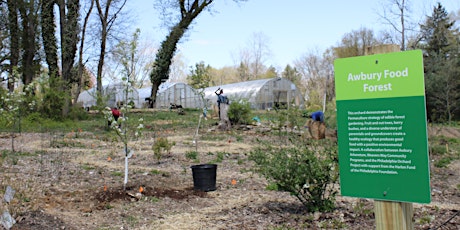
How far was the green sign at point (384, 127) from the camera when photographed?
6.70 ft

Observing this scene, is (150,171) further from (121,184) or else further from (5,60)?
(5,60)

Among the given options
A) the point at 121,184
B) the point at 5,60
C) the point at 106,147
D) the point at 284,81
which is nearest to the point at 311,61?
the point at 284,81

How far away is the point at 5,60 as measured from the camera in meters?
26.4

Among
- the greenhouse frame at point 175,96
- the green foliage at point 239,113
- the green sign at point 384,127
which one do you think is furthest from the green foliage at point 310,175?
the greenhouse frame at point 175,96

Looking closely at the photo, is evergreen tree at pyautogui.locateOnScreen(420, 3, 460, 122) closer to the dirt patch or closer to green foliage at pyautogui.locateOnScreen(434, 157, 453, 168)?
green foliage at pyautogui.locateOnScreen(434, 157, 453, 168)

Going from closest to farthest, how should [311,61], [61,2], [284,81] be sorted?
[61,2], [284,81], [311,61]

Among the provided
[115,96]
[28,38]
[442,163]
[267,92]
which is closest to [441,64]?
[267,92]

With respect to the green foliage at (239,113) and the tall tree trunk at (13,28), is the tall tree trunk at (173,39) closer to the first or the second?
the tall tree trunk at (13,28)

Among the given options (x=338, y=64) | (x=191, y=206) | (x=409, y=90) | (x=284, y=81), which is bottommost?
(x=191, y=206)

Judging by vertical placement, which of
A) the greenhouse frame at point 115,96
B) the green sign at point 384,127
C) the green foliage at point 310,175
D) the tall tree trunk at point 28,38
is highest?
the tall tree trunk at point 28,38

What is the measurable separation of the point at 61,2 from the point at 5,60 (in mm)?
8905

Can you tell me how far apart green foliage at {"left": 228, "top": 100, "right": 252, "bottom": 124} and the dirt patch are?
22.4 ft

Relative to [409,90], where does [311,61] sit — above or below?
above

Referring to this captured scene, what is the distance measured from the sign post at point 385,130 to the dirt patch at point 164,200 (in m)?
1.76
